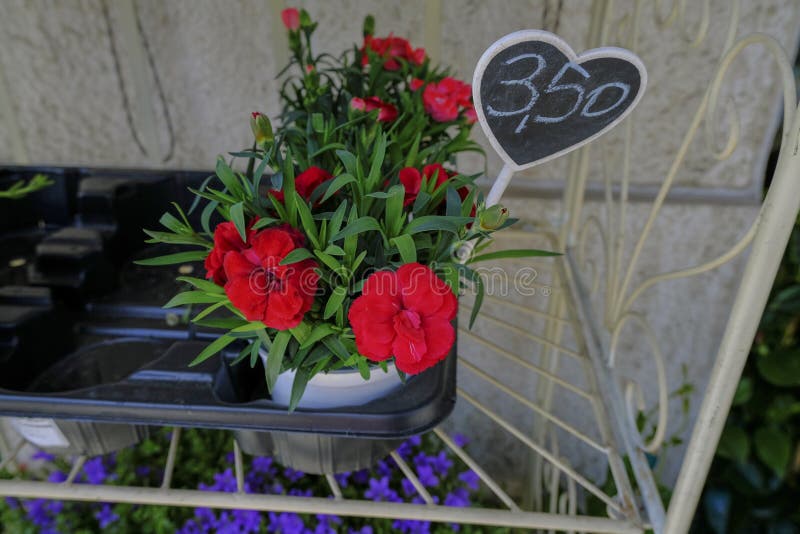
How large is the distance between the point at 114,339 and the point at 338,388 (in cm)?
36

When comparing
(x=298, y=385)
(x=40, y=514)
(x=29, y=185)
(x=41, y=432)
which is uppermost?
(x=29, y=185)

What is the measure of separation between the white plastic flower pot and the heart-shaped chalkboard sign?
219 millimetres

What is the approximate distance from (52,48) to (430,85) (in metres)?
0.72

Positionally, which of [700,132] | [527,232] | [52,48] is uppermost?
[52,48]

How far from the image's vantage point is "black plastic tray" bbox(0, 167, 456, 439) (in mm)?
477

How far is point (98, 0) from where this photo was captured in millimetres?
900

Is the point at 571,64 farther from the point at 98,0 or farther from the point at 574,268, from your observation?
the point at 98,0

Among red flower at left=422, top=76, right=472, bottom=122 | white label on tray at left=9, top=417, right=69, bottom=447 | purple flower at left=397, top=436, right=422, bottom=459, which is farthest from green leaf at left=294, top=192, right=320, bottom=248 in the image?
purple flower at left=397, top=436, right=422, bottom=459

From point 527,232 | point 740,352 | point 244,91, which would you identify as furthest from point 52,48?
point 740,352

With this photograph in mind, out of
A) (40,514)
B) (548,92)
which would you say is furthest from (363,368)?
(40,514)

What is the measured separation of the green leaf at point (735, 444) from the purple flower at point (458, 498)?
56 centimetres

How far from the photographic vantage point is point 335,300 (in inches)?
15.8

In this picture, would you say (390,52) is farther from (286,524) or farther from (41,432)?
(286,524)

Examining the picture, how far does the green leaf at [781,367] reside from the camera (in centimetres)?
101
